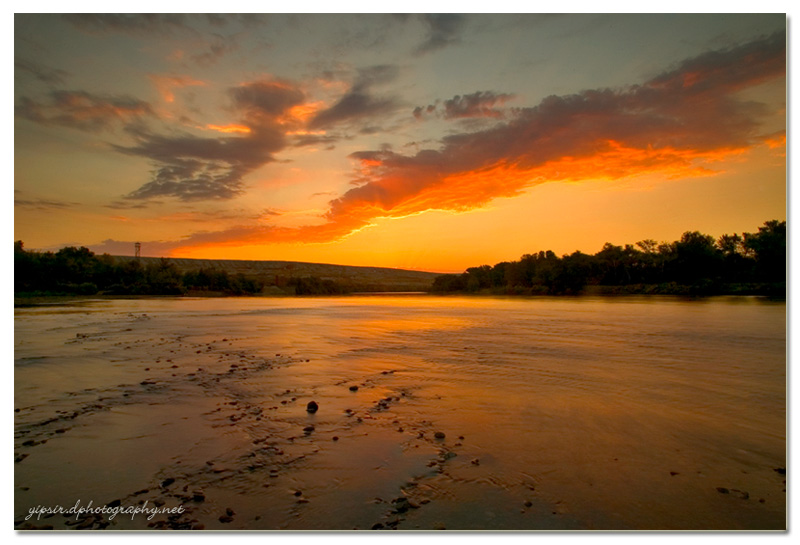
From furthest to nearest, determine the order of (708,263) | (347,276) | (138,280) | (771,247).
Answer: (347,276) → (138,280) → (708,263) → (771,247)

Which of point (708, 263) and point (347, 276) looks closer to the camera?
point (708, 263)

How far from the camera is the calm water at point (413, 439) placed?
3146 millimetres

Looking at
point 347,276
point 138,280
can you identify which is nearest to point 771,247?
point 138,280

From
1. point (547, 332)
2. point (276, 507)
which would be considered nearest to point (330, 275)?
point (547, 332)

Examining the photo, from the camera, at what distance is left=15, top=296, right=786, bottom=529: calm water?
315 centimetres

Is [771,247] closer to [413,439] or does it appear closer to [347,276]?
[413,439]

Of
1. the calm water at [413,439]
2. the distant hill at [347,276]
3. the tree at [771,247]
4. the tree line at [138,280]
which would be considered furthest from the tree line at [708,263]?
the distant hill at [347,276]

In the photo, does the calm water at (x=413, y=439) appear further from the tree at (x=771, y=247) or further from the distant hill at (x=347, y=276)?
the distant hill at (x=347, y=276)

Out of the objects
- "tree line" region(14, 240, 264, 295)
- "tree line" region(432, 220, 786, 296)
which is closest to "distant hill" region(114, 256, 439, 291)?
"tree line" region(14, 240, 264, 295)

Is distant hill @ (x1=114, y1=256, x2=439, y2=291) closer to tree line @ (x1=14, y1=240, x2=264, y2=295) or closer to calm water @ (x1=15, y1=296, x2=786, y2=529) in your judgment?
tree line @ (x1=14, y1=240, x2=264, y2=295)

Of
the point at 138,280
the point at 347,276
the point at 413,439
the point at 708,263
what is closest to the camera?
the point at 413,439

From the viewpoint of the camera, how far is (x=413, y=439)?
435 centimetres

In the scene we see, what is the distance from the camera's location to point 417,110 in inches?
283

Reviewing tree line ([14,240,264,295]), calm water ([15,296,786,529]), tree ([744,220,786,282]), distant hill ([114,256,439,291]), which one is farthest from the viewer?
distant hill ([114,256,439,291])
